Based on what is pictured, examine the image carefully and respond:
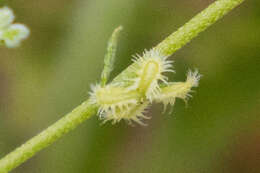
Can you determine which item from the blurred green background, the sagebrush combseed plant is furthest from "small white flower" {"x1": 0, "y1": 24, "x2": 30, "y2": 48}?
the blurred green background

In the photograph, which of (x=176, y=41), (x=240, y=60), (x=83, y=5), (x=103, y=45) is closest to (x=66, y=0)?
(x=83, y=5)

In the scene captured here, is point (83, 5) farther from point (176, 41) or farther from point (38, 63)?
point (176, 41)

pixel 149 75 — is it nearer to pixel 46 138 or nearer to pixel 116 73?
pixel 46 138

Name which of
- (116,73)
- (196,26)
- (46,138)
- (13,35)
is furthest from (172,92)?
(116,73)

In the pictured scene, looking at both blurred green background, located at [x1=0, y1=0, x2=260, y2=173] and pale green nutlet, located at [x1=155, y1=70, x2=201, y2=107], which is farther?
blurred green background, located at [x1=0, y1=0, x2=260, y2=173]

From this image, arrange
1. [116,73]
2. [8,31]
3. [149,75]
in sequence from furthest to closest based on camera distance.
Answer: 1. [116,73]
2. [8,31]
3. [149,75]

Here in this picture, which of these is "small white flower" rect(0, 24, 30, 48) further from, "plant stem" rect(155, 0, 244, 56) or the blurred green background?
the blurred green background
